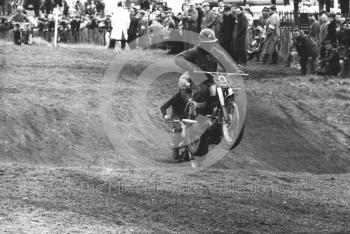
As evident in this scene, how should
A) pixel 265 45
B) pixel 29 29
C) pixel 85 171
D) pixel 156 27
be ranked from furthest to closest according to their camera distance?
pixel 29 29 < pixel 156 27 < pixel 265 45 < pixel 85 171

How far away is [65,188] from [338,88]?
14.2 m

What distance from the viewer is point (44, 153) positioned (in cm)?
1719

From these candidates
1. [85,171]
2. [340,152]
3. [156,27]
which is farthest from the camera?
[156,27]

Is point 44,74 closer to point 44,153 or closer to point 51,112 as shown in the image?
point 51,112

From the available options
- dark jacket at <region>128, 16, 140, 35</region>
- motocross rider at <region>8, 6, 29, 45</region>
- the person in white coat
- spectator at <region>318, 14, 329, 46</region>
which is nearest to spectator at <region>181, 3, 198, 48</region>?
the person in white coat

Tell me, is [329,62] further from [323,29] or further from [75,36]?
[75,36]

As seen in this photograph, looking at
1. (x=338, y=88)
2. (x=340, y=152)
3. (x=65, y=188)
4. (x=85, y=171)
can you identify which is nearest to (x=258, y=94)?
(x=338, y=88)

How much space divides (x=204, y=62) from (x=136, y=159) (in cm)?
285

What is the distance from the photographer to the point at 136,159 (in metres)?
17.4

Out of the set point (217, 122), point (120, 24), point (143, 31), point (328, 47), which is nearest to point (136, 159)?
point (217, 122)

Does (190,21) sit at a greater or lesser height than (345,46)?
greater

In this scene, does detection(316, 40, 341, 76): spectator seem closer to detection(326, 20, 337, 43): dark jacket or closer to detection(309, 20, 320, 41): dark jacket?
detection(326, 20, 337, 43): dark jacket

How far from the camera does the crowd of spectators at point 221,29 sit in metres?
25.8

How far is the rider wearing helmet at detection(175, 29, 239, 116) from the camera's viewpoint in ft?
51.0
